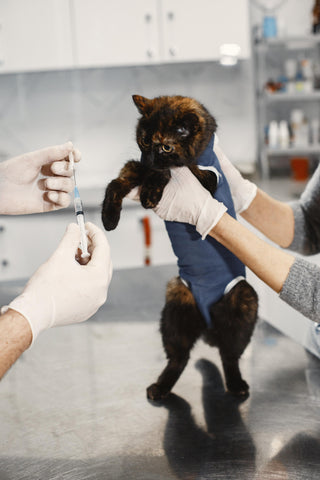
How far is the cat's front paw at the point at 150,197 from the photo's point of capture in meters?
0.97

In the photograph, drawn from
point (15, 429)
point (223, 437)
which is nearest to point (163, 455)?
point (223, 437)

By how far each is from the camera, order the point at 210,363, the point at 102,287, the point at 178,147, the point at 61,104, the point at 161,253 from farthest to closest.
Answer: the point at 61,104
the point at 161,253
the point at 210,363
the point at 178,147
the point at 102,287

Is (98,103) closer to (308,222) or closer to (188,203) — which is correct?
(308,222)

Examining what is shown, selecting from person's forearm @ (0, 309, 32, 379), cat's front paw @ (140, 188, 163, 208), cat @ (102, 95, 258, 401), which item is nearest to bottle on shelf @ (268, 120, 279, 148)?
cat @ (102, 95, 258, 401)

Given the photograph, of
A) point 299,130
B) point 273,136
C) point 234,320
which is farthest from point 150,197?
point 299,130

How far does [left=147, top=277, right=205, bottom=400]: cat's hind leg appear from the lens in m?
0.99

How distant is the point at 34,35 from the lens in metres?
2.79

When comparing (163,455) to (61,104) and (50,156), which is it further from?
(61,104)

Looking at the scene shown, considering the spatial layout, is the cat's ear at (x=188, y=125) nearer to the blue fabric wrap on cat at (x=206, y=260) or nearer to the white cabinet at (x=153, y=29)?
the blue fabric wrap on cat at (x=206, y=260)

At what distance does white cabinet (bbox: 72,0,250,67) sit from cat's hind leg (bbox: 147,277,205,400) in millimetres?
2173

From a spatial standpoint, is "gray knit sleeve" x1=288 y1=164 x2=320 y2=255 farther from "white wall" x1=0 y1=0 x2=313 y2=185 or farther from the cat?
"white wall" x1=0 y1=0 x2=313 y2=185

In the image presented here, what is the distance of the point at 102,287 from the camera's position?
850 mm

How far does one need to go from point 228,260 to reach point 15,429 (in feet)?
1.80

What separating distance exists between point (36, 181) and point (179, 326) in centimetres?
48
